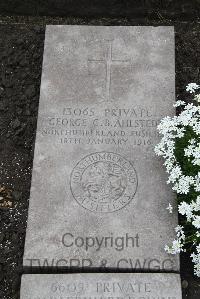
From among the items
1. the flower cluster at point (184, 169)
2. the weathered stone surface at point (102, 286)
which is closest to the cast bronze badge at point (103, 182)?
the flower cluster at point (184, 169)

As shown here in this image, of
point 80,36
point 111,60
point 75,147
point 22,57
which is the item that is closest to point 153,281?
point 75,147

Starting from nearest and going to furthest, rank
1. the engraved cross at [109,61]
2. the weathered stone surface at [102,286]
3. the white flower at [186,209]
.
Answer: the weathered stone surface at [102,286] < the white flower at [186,209] < the engraved cross at [109,61]

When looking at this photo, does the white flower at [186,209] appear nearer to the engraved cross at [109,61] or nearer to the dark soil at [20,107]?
the dark soil at [20,107]

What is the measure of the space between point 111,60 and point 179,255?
186cm

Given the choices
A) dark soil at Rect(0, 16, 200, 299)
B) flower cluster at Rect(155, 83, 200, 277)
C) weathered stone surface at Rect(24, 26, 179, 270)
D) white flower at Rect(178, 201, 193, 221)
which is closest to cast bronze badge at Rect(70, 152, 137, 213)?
weathered stone surface at Rect(24, 26, 179, 270)

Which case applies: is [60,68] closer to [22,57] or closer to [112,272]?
[22,57]

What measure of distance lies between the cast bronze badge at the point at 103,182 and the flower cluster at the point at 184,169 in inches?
12.6

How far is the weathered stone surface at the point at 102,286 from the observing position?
3785mm

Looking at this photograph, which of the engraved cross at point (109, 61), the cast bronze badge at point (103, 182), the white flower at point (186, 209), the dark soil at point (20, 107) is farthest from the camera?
the engraved cross at point (109, 61)

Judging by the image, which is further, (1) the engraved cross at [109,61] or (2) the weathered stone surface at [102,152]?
(1) the engraved cross at [109,61]

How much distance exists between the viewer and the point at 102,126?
4.45 m

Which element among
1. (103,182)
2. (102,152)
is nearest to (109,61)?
(102,152)

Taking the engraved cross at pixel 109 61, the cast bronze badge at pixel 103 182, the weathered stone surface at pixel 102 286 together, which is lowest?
the weathered stone surface at pixel 102 286

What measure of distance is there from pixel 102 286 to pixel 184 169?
1.14 meters
